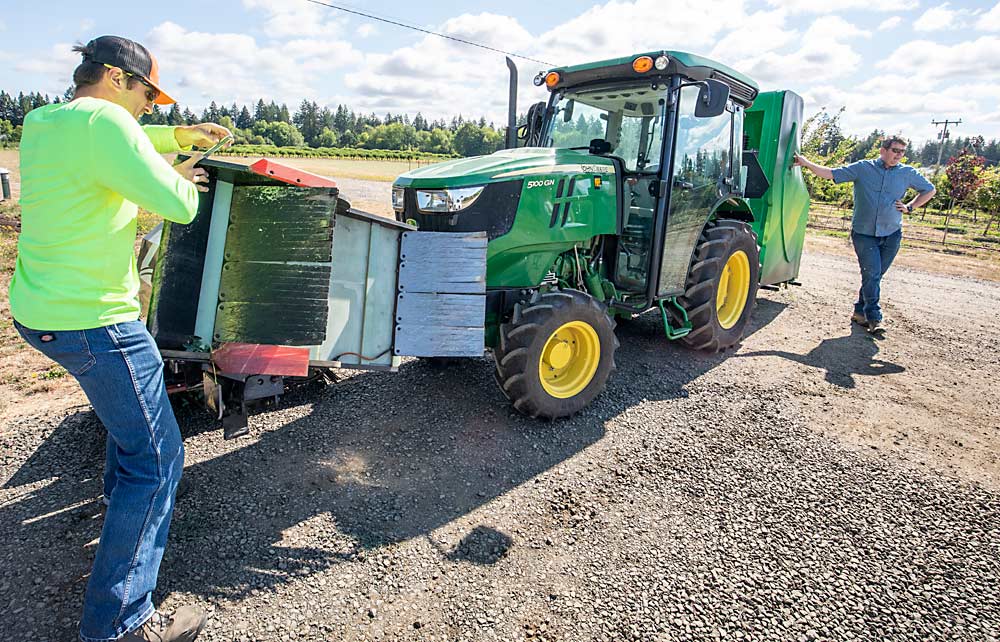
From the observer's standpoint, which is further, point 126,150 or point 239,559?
point 239,559

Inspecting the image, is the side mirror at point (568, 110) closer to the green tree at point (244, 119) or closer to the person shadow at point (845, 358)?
the person shadow at point (845, 358)

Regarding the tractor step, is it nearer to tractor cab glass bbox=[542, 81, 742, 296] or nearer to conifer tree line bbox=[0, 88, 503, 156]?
tractor cab glass bbox=[542, 81, 742, 296]

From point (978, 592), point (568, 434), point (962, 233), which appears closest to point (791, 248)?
point (568, 434)

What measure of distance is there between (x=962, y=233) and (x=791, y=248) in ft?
66.8

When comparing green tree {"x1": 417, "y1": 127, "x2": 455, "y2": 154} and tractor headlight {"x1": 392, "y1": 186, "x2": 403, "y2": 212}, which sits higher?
green tree {"x1": 417, "y1": 127, "x2": 455, "y2": 154}

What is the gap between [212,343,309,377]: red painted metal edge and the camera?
117 inches

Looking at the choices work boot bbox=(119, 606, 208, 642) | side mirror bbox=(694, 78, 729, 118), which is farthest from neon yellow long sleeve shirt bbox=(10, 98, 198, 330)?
side mirror bbox=(694, 78, 729, 118)

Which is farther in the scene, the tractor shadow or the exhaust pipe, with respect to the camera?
the exhaust pipe

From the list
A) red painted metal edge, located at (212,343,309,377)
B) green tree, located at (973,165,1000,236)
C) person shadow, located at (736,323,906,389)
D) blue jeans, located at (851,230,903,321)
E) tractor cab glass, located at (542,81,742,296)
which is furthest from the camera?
green tree, located at (973,165,1000,236)

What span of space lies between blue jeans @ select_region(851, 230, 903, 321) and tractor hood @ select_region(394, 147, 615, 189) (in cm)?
372

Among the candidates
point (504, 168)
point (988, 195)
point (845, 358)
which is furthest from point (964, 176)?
point (504, 168)

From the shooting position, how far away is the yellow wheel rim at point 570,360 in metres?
4.17

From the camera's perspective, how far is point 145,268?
3.52m

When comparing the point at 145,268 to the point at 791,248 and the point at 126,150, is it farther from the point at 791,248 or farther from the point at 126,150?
the point at 791,248
